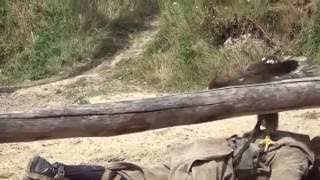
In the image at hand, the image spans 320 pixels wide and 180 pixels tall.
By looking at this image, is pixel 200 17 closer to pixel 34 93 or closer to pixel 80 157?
pixel 34 93

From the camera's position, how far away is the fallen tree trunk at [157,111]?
348cm

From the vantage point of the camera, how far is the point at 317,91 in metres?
3.60

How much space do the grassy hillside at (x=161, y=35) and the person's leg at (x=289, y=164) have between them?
2.97 metres

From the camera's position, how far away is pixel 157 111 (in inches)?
140

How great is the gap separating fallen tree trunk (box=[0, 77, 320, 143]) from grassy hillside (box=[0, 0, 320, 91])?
2989 millimetres

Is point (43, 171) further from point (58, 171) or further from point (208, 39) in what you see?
point (208, 39)

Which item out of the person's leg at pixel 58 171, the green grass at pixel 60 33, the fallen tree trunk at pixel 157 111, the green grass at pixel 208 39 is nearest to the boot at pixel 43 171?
the person's leg at pixel 58 171

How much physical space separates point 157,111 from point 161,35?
4.62m

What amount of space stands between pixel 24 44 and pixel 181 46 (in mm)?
2205

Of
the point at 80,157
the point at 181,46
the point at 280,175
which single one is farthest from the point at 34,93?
the point at 280,175

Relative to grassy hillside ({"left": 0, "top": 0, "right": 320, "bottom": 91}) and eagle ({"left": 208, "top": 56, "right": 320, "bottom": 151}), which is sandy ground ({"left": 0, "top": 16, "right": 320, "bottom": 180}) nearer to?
grassy hillside ({"left": 0, "top": 0, "right": 320, "bottom": 91})

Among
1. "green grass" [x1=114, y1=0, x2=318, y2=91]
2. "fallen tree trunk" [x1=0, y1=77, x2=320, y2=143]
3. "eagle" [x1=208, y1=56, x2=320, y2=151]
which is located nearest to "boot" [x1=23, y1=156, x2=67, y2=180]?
"fallen tree trunk" [x1=0, y1=77, x2=320, y2=143]

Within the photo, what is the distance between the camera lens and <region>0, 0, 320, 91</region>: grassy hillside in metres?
7.23

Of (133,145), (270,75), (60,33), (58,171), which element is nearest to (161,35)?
(60,33)
